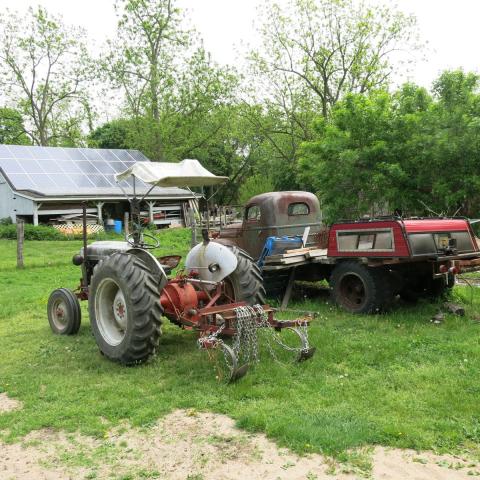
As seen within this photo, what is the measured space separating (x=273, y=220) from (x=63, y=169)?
71.4 ft

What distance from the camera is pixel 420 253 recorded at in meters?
7.37

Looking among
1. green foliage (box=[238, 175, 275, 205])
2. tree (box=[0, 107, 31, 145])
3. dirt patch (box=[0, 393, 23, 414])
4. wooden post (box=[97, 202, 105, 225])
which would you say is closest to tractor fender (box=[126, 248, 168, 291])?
dirt patch (box=[0, 393, 23, 414])

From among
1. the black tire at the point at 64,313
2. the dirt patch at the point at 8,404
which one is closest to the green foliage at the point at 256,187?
the black tire at the point at 64,313

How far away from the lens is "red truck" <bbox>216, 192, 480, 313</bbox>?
7488mm

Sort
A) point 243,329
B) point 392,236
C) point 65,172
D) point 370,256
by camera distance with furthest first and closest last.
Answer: point 65,172
point 370,256
point 392,236
point 243,329

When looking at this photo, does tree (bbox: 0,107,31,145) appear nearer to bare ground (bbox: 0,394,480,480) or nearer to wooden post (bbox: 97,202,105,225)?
wooden post (bbox: 97,202,105,225)

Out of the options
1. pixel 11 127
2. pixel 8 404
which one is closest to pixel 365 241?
pixel 8 404

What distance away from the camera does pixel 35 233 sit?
2398 cm

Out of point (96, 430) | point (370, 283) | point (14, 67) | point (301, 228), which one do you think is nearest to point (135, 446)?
point (96, 430)

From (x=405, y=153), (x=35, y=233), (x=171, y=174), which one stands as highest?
(x=405, y=153)

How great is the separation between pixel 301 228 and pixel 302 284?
1161 mm

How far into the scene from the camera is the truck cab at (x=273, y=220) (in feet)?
32.9

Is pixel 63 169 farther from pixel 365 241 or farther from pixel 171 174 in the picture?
pixel 171 174

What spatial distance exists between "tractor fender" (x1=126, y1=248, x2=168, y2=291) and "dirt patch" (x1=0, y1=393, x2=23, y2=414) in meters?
1.89
